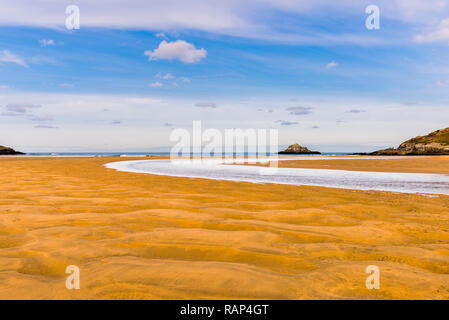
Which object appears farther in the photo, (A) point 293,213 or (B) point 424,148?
(B) point 424,148

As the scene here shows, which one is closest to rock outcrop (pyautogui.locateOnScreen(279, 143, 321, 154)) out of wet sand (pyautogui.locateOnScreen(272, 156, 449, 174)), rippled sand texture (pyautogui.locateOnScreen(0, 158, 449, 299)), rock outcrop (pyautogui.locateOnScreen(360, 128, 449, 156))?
rock outcrop (pyautogui.locateOnScreen(360, 128, 449, 156))

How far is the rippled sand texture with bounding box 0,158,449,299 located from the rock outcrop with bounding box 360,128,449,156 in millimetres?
72085

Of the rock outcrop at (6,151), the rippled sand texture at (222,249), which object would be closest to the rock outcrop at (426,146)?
the rippled sand texture at (222,249)

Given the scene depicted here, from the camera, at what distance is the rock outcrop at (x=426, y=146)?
69.1m

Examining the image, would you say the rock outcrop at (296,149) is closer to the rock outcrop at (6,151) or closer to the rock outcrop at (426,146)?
the rock outcrop at (426,146)

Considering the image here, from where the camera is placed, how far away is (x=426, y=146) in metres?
73.9

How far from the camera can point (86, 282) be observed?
107 inches

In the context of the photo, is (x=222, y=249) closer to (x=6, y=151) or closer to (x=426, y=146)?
(x=426, y=146)

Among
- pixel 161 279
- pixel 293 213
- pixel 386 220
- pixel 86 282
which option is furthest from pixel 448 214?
pixel 86 282

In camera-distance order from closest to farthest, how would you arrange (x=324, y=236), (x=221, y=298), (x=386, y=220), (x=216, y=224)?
1. (x=221, y=298)
2. (x=324, y=236)
3. (x=216, y=224)
4. (x=386, y=220)

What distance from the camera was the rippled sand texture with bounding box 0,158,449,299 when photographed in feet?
8.67

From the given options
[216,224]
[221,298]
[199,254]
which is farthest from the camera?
[216,224]

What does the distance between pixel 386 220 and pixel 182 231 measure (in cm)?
381

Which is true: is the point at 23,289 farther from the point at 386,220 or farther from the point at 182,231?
the point at 386,220
